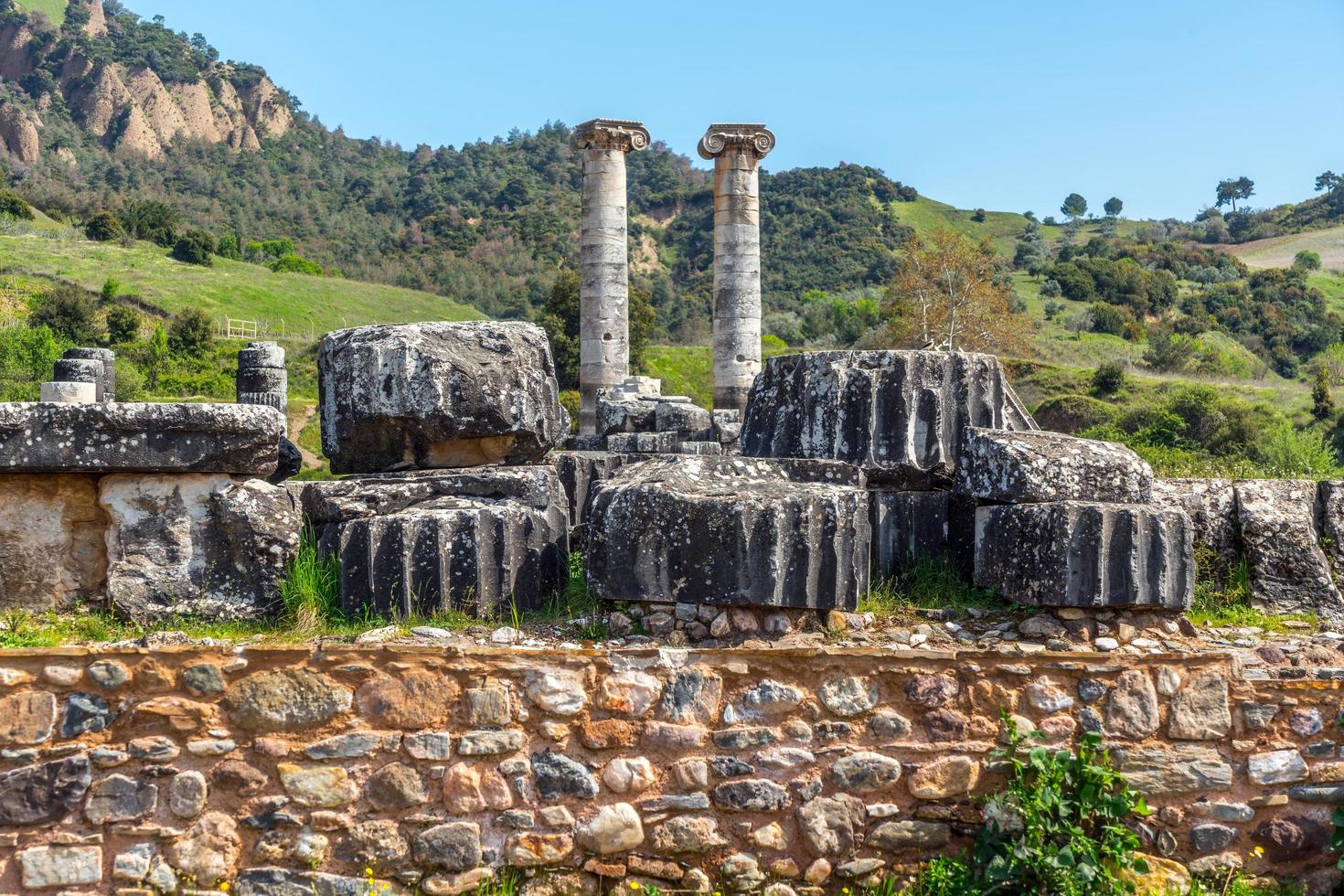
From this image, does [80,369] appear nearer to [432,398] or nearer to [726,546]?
[432,398]

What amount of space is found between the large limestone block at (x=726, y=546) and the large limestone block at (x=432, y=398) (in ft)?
2.64

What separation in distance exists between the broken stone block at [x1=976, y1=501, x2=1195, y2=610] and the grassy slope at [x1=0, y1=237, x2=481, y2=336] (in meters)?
40.0

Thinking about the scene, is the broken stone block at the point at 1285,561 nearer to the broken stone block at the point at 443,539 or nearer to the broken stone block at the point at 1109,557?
the broken stone block at the point at 1109,557

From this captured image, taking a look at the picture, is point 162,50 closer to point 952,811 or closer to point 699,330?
point 699,330

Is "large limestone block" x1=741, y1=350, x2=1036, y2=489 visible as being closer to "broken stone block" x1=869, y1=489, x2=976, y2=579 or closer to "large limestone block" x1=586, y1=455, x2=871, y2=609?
"broken stone block" x1=869, y1=489, x2=976, y2=579

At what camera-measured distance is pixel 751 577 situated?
4160 millimetres

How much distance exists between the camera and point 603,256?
21000 mm

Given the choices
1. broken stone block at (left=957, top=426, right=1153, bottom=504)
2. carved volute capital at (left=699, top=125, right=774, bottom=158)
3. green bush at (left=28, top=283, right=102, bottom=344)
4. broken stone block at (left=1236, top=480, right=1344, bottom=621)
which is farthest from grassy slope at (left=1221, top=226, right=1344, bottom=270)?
broken stone block at (left=957, top=426, right=1153, bottom=504)

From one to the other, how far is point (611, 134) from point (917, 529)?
54.9 feet

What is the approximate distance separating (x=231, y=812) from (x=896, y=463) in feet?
9.57

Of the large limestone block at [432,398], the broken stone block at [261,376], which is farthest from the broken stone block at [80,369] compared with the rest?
the large limestone block at [432,398]

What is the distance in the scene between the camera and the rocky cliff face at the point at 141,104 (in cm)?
8294

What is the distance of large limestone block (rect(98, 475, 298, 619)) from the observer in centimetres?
446

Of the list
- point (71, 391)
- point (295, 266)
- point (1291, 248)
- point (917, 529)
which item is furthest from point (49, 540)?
point (1291, 248)
